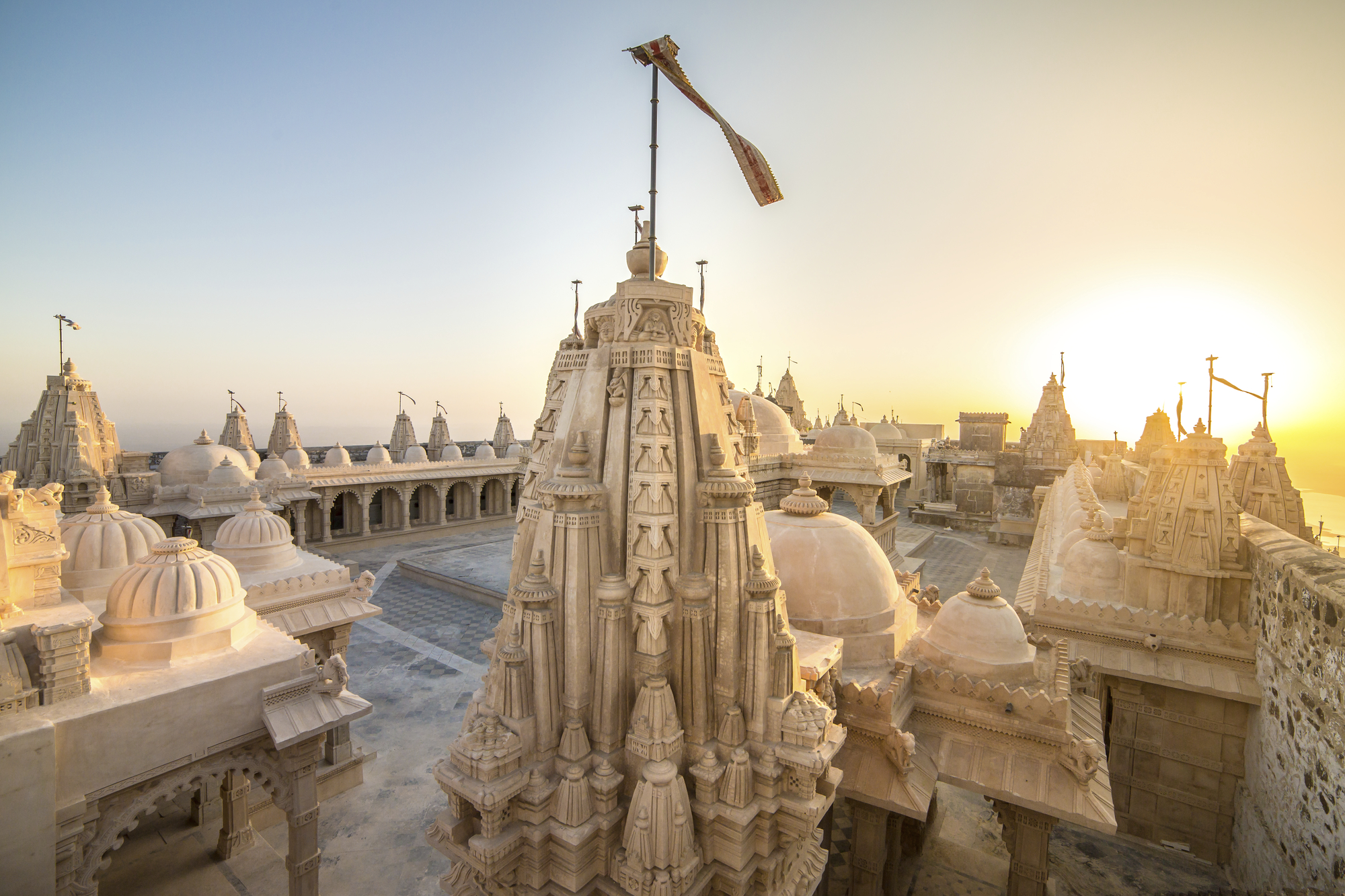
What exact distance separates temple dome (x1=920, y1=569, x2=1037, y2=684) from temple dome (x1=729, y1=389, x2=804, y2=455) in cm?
1919

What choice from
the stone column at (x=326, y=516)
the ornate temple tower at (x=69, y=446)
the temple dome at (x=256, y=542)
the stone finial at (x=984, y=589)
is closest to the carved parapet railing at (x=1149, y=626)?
the stone finial at (x=984, y=589)

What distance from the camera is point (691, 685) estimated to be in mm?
5766

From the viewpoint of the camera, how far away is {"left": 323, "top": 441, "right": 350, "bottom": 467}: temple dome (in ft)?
111

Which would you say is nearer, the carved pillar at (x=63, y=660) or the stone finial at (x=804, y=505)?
the carved pillar at (x=63, y=660)

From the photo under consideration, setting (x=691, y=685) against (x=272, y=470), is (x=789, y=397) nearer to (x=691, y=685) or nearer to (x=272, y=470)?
(x=272, y=470)

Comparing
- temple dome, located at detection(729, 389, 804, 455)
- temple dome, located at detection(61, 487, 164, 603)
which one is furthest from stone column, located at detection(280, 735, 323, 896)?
temple dome, located at detection(729, 389, 804, 455)

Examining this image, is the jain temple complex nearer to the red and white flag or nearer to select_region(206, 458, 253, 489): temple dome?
the red and white flag

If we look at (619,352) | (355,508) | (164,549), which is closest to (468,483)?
(355,508)

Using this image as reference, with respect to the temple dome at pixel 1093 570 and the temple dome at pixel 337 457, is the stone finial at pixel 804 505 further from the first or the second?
the temple dome at pixel 337 457

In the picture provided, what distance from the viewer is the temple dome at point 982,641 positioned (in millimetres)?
9711

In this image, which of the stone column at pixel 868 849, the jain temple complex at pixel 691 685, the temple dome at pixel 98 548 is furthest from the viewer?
the temple dome at pixel 98 548

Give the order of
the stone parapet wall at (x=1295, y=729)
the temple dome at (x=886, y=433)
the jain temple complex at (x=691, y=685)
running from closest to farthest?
1. the jain temple complex at (x=691, y=685)
2. the stone parapet wall at (x=1295, y=729)
3. the temple dome at (x=886, y=433)

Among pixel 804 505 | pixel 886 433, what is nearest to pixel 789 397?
pixel 886 433

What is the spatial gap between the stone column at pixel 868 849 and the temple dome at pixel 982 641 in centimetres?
274
